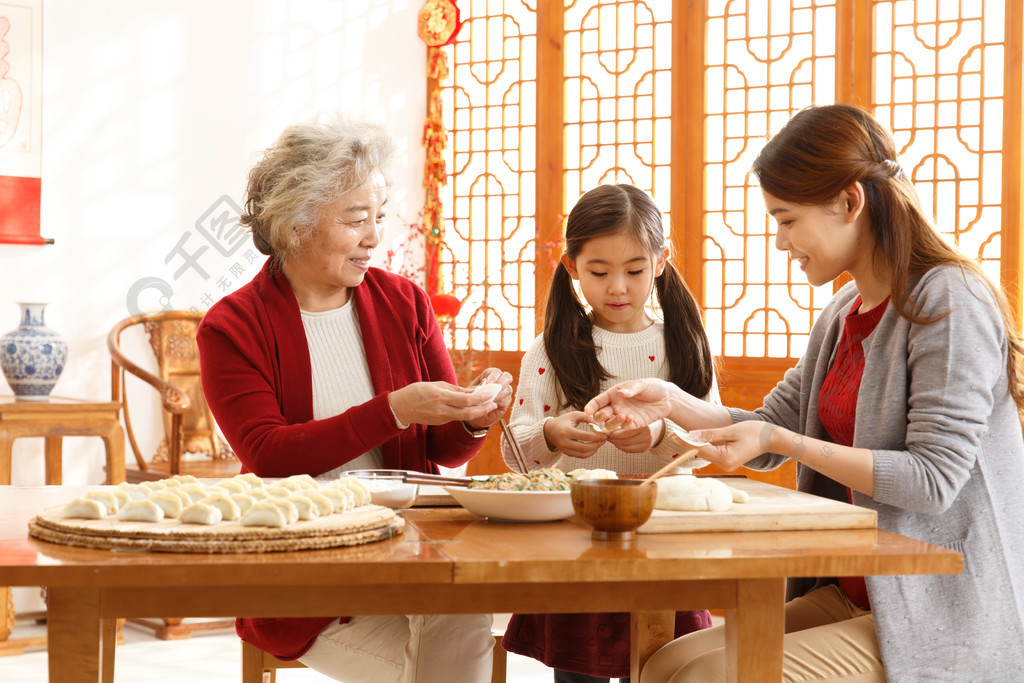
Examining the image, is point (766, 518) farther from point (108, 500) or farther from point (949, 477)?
point (108, 500)

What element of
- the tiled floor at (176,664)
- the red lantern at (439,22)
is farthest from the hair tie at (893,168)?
the red lantern at (439,22)

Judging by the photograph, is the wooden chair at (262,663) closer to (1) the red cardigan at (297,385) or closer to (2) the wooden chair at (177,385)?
Result: (1) the red cardigan at (297,385)

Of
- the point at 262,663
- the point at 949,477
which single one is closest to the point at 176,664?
the point at 262,663

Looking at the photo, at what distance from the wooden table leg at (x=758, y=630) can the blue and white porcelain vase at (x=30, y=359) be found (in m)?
3.19

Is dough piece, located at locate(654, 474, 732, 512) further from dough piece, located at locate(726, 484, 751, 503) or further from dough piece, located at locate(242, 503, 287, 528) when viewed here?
dough piece, located at locate(242, 503, 287, 528)

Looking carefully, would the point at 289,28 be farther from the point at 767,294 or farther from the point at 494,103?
the point at 767,294

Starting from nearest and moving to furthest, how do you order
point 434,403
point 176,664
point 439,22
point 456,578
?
1. point 456,578
2. point 434,403
3. point 176,664
4. point 439,22

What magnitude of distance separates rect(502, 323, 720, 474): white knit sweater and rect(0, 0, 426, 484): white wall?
2.69 meters

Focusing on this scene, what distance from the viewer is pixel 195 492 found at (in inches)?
59.7

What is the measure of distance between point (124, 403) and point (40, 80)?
139cm

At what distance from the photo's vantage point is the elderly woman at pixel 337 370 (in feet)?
6.27

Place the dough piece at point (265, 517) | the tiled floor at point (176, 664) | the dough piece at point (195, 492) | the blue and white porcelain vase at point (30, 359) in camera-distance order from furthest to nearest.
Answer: the blue and white porcelain vase at point (30, 359) < the tiled floor at point (176, 664) < the dough piece at point (195, 492) < the dough piece at point (265, 517)

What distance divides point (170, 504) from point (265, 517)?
0.16m

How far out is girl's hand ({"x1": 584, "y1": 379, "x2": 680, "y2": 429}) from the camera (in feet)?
6.70
